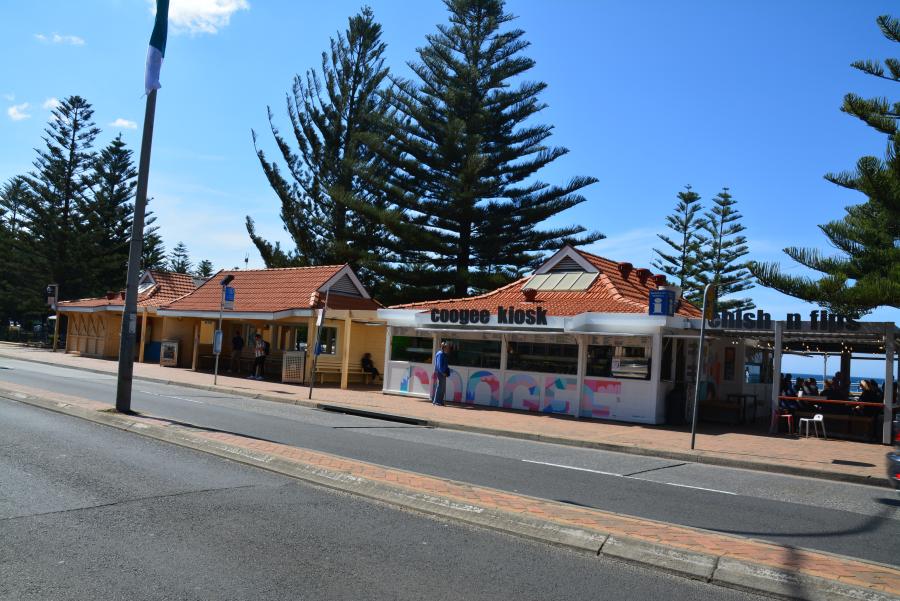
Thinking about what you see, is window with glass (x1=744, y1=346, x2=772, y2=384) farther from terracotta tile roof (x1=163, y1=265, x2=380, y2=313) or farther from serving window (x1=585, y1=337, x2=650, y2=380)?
terracotta tile roof (x1=163, y1=265, x2=380, y2=313)

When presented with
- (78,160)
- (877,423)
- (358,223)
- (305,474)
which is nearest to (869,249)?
(877,423)

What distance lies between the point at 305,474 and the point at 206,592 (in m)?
3.40

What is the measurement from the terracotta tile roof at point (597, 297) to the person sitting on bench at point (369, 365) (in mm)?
4454

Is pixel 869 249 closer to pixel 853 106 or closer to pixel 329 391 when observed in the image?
pixel 853 106

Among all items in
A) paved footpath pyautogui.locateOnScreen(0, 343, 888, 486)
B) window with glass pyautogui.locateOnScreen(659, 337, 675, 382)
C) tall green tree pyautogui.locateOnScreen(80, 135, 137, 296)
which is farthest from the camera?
tall green tree pyautogui.locateOnScreen(80, 135, 137, 296)

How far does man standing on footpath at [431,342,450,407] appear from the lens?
19.3 m

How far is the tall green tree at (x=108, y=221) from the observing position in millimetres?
48438

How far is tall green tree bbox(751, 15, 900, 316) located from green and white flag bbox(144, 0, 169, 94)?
13.6m

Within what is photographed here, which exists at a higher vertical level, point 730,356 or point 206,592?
point 730,356

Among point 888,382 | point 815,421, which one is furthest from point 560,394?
point 888,382

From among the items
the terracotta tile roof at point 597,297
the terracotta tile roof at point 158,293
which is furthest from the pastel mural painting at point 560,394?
the terracotta tile roof at point 158,293

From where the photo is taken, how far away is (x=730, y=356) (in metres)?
20.9

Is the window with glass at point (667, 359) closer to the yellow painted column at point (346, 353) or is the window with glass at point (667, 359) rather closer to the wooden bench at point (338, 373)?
the yellow painted column at point (346, 353)

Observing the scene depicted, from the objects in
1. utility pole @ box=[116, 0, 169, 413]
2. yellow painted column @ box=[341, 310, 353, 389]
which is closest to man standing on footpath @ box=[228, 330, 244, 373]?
yellow painted column @ box=[341, 310, 353, 389]
